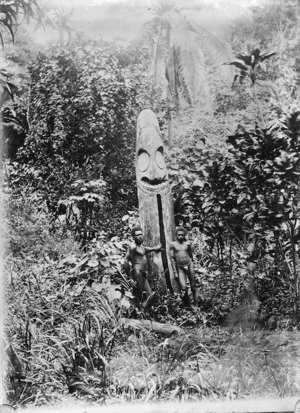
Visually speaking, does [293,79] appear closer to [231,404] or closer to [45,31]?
[45,31]

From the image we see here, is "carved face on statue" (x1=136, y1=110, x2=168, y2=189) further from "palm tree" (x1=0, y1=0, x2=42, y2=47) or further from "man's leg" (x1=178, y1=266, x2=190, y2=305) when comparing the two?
"palm tree" (x1=0, y1=0, x2=42, y2=47)

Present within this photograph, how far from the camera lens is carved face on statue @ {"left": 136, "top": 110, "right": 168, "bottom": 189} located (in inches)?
174

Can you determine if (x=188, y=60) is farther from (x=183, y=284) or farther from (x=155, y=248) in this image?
(x=183, y=284)

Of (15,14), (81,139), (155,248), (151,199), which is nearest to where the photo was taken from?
(15,14)

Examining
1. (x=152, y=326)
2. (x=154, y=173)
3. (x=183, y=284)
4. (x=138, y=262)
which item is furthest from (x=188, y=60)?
(x=152, y=326)

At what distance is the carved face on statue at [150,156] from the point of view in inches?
174

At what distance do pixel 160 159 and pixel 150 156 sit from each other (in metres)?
0.09

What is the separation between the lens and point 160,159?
4.45 m

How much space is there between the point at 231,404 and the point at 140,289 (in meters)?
1.07

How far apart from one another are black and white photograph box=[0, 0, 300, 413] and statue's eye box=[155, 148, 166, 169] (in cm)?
1

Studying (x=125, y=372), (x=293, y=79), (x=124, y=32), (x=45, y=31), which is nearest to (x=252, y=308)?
(x=125, y=372)

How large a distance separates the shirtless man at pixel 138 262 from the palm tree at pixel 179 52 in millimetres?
936

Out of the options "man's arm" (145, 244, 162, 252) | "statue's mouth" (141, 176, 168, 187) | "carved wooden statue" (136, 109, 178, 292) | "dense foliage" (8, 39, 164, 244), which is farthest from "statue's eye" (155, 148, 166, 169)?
"man's arm" (145, 244, 162, 252)

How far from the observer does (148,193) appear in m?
4.39
